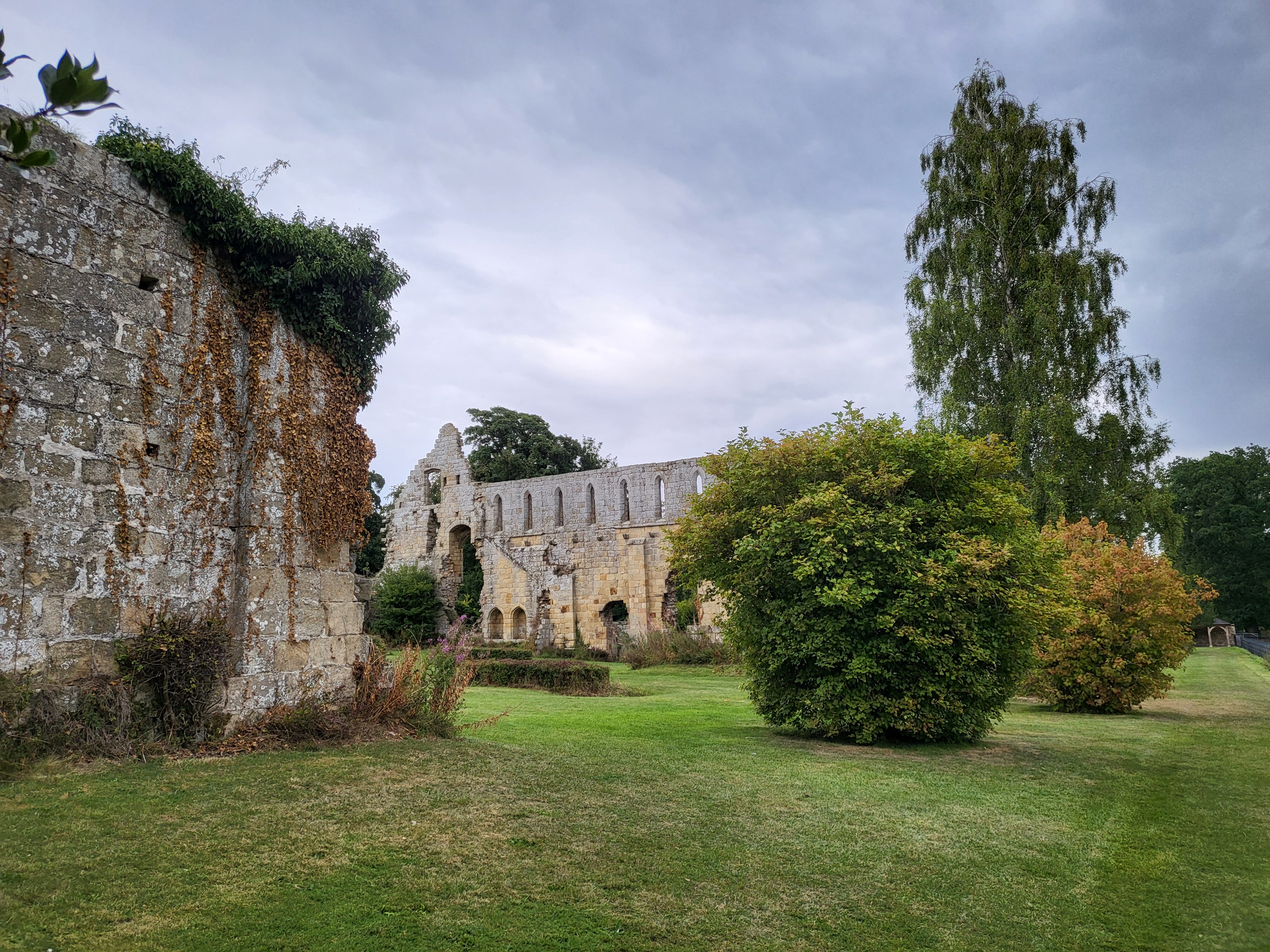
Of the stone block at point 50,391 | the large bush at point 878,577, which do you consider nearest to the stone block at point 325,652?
the stone block at point 50,391

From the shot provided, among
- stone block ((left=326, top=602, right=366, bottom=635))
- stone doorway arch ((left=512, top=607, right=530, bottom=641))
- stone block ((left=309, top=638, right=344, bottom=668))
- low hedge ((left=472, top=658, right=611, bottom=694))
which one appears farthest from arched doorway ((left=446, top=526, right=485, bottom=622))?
stone block ((left=309, top=638, right=344, bottom=668))

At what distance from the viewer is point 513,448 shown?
44.1 m

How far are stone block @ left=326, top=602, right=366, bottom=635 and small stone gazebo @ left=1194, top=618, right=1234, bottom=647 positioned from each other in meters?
49.1

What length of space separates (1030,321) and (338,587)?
1728 cm

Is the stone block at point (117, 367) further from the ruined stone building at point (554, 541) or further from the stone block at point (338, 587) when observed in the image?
the ruined stone building at point (554, 541)

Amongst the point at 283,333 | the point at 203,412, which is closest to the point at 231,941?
the point at 203,412

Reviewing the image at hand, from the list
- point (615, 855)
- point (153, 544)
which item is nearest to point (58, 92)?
point (615, 855)

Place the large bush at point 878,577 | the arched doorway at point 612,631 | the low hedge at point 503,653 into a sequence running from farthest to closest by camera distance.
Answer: the arched doorway at point 612,631
the low hedge at point 503,653
the large bush at point 878,577

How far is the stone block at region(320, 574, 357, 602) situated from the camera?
738cm

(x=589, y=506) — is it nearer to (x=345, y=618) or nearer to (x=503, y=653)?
(x=503, y=653)

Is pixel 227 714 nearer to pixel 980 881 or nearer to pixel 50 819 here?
pixel 50 819

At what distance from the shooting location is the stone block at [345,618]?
24.3 feet

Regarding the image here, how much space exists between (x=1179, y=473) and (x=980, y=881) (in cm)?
5365

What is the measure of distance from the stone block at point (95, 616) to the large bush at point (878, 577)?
6261 mm
